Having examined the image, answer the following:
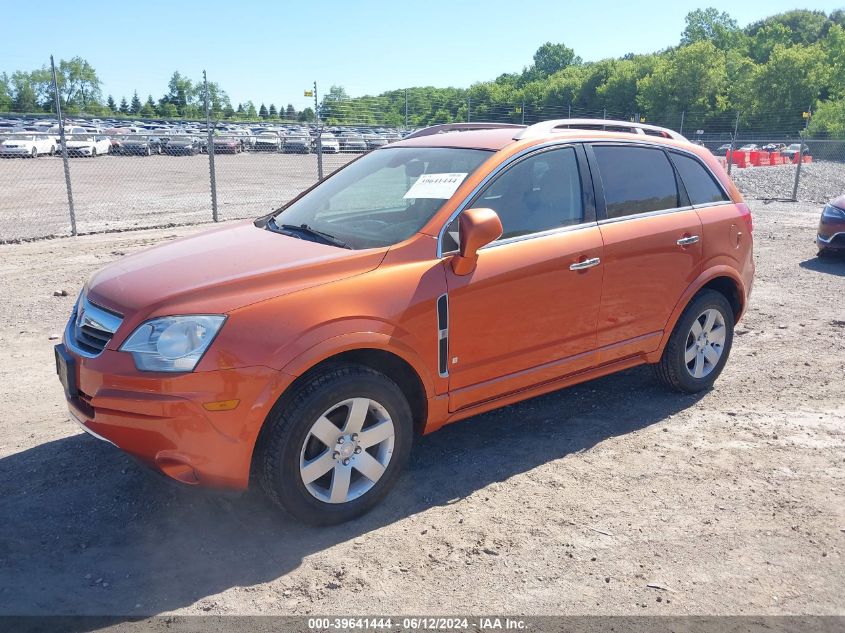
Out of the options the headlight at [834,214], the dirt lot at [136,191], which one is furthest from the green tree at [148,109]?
the headlight at [834,214]

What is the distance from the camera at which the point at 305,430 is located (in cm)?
325

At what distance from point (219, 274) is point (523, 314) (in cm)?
166

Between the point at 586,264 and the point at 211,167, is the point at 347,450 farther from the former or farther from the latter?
the point at 211,167

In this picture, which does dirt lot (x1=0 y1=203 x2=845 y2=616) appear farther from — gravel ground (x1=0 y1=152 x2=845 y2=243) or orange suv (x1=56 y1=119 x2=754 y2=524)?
gravel ground (x1=0 y1=152 x2=845 y2=243)

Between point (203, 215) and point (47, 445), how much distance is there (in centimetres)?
1107

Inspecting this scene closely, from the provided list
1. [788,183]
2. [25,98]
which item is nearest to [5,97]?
[25,98]

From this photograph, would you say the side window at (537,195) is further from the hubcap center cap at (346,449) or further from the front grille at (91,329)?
the front grille at (91,329)

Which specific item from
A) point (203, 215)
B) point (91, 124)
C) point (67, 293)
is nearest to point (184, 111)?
point (91, 124)

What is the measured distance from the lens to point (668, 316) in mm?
4809

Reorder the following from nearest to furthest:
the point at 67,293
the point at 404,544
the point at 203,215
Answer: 1. the point at 404,544
2. the point at 67,293
3. the point at 203,215

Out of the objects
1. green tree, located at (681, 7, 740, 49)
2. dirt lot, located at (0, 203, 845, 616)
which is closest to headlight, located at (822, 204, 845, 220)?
dirt lot, located at (0, 203, 845, 616)

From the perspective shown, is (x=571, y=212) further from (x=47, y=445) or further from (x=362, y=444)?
(x=47, y=445)

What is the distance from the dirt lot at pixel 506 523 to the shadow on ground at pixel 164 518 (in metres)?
0.01

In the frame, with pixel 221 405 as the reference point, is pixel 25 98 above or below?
above
